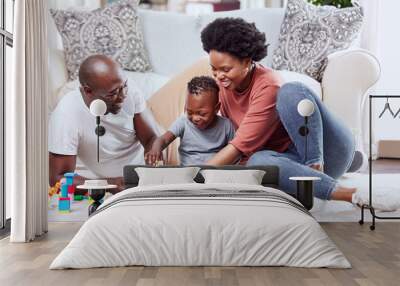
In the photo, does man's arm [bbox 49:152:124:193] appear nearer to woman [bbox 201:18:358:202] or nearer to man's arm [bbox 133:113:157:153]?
man's arm [bbox 133:113:157:153]

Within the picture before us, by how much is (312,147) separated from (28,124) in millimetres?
2922

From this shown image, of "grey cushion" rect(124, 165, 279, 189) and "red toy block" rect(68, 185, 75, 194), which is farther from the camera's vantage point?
"red toy block" rect(68, 185, 75, 194)

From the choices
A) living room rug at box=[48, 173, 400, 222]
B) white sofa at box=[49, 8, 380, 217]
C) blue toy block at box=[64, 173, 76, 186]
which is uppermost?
white sofa at box=[49, 8, 380, 217]

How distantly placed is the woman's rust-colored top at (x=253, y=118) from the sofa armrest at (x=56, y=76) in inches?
69.4

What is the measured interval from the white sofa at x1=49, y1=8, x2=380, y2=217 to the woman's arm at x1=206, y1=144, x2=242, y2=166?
3.25 ft

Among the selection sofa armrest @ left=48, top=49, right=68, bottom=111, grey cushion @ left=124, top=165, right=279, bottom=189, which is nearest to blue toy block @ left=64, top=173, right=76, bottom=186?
grey cushion @ left=124, top=165, right=279, bottom=189

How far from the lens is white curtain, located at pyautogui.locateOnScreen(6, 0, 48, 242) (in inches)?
226

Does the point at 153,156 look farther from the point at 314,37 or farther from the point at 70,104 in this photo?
the point at 314,37

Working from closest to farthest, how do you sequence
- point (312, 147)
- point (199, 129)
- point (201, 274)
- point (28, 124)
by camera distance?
1. point (201, 274)
2. point (28, 124)
3. point (312, 147)
4. point (199, 129)

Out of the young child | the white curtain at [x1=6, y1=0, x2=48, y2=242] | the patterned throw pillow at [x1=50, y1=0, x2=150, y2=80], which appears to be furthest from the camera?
the patterned throw pillow at [x1=50, y1=0, x2=150, y2=80]

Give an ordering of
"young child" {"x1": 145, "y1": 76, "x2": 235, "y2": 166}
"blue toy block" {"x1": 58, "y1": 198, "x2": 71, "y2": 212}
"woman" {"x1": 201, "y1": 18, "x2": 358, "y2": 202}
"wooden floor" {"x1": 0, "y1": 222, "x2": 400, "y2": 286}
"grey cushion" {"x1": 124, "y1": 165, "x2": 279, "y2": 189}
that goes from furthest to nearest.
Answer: "blue toy block" {"x1": 58, "y1": 198, "x2": 71, "y2": 212}
"young child" {"x1": 145, "y1": 76, "x2": 235, "y2": 166}
"woman" {"x1": 201, "y1": 18, "x2": 358, "y2": 202}
"grey cushion" {"x1": 124, "y1": 165, "x2": 279, "y2": 189}
"wooden floor" {"x1": 0, "y1": 222, "x2": 400, "y2": 286}

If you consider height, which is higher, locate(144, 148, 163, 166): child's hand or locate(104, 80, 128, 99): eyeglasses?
locate(104, 80, 128, 99): eyeglasses

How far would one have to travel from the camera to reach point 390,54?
7.25 meters

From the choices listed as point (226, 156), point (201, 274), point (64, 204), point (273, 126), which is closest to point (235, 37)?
point (273, 126)
